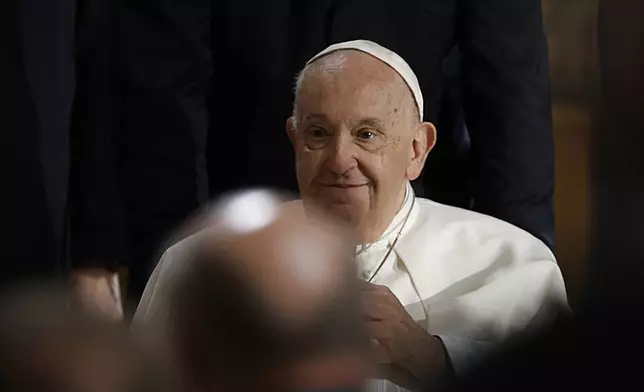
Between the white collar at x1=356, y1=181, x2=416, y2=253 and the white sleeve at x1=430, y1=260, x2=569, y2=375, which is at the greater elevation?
the white collar at x1=356, y1=181, x2=416, y2=253

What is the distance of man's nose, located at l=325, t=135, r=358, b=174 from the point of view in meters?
0.97

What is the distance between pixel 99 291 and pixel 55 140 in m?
0.17

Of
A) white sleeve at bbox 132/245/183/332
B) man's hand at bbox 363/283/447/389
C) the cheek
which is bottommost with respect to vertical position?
man's hand at bbox 363/283/447/389

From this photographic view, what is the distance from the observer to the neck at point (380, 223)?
99 centimetres

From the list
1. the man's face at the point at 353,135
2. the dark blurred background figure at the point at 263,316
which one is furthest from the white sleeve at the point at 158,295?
the man's face at the point at 353,135

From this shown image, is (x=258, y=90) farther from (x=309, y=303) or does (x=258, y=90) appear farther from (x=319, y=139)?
Answer: (x=309, y=303)

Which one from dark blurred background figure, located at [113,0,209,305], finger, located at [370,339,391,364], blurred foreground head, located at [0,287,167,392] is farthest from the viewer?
dark blurred background figure, located at [113,0,209,305]

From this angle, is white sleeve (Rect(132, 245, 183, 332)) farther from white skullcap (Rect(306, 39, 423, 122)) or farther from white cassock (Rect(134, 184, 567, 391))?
white skullcap (Rect(306, 39, 423, 122))

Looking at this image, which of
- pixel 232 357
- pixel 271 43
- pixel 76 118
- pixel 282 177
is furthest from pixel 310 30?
pixel 232 357

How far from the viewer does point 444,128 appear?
1.05 m

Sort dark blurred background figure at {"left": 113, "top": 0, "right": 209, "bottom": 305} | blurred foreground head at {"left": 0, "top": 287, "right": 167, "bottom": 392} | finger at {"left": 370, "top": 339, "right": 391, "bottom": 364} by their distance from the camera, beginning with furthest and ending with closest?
dark blurred background figure at {"left": 113, "top": 0, "right": 209, "bottom": 305} → finger at {"left": 370, "top": 339, "right": 391, "bottom": 364} → blurred foreground head at {"left": 0, "top": 287, "right": 167, "bottom": 392}

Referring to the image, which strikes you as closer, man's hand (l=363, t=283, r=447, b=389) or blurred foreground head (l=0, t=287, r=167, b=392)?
blurred foreground head (l=0, t=287, r=167, b=392)

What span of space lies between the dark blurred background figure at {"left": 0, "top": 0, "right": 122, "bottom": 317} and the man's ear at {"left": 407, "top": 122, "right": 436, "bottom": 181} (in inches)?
12.9

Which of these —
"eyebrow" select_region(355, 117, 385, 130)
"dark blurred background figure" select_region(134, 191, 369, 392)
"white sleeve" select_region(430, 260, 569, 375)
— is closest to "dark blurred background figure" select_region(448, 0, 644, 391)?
"white sleeve" select_region(430, 260, 569, 375)
